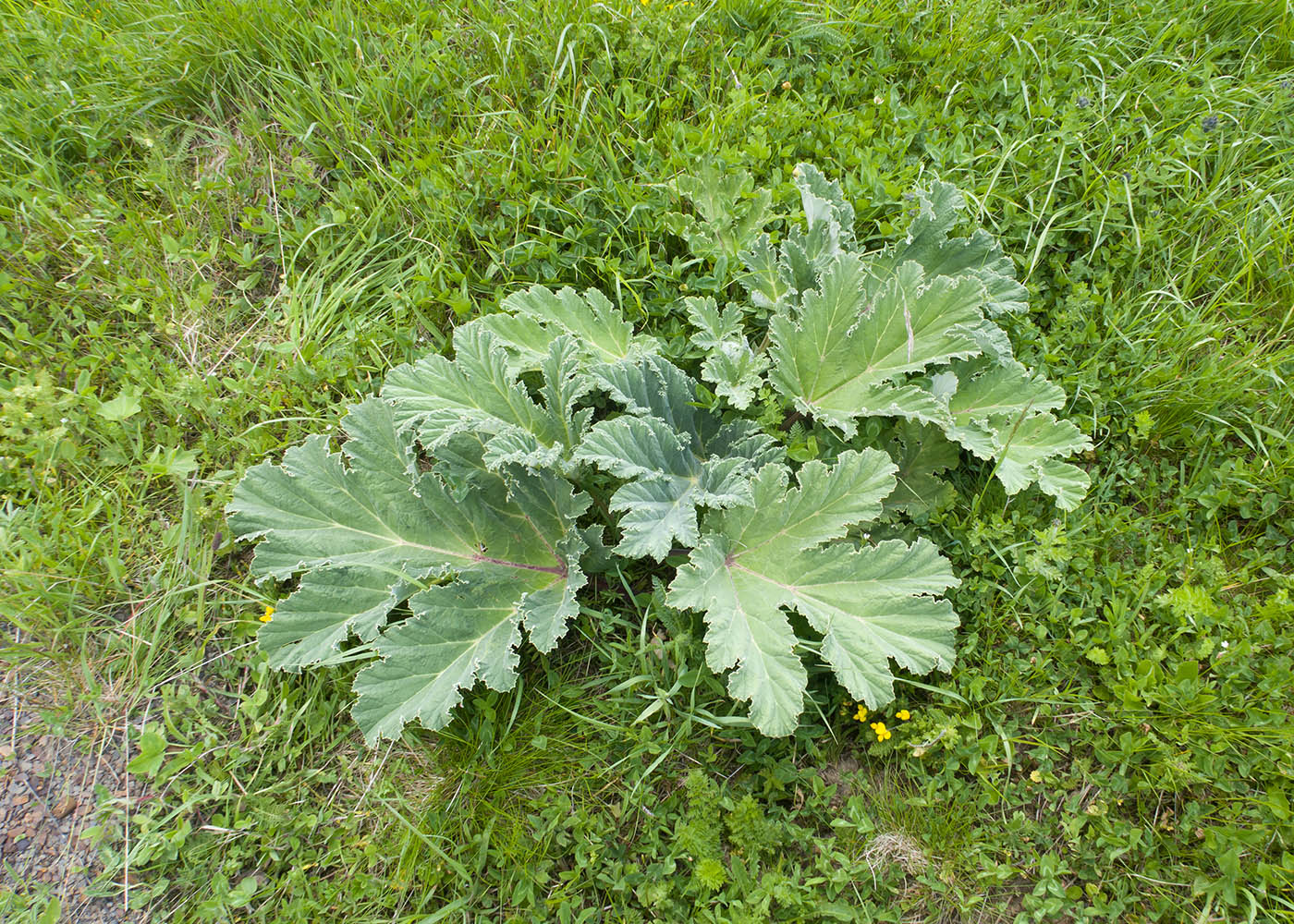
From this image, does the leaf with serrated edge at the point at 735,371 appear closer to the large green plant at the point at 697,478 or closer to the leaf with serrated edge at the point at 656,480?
the large green plant at the point at 697,478

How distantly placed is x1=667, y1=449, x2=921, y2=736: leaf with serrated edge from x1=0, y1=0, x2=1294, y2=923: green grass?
0.29m

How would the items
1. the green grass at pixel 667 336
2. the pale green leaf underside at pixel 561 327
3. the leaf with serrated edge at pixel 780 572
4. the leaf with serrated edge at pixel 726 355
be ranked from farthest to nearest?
the pale green leaf underside at pixel 561 327 < the leaf with serrated edge at pixel 726 355 < the green grass at pixel 667 336 < the leaf with serrated edge at pixel 780 572

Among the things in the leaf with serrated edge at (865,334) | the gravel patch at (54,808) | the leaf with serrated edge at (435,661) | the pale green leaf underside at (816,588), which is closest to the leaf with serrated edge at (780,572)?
the pale green leaf underside at (816,588)

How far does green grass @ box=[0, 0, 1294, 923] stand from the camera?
2586 mm

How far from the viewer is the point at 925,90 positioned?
3.63 m

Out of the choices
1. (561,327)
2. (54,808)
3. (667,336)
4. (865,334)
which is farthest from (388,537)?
(865,334)

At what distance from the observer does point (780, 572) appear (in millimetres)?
2625

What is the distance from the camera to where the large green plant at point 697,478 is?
2498 millimetres

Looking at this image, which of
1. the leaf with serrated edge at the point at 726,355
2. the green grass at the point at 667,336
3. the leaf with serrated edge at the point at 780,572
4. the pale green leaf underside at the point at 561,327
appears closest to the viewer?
the leaf with serrated edge at the point at 780,572

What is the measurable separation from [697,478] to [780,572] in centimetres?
44

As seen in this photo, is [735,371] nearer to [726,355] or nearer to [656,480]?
[726,355]

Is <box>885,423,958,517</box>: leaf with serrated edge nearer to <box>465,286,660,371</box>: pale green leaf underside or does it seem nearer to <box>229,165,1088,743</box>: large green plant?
<box>229,165,1088,743</box>: large green plant

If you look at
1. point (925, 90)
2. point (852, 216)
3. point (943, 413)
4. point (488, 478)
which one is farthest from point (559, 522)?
point (925, 90)

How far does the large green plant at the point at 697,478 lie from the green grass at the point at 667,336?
10.9 inches
